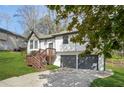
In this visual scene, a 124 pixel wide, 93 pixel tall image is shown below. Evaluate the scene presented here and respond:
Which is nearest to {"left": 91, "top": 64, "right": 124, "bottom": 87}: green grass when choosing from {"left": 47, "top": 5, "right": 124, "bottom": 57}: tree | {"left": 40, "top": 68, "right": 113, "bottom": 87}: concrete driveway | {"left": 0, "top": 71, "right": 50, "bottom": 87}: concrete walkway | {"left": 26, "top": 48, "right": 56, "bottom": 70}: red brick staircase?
{"left": 40, "top": 68, "right": 113, "bottom": 87}: concrete driveway

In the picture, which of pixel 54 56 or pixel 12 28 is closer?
pixel 12 28

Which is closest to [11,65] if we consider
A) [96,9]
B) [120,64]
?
[120,64]

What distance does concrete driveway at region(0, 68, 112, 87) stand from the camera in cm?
588

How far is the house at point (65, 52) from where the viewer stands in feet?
21.5

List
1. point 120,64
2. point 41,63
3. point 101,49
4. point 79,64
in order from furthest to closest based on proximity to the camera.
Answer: point 41,63 < point 79,64 < point 120,64 < point 101,49

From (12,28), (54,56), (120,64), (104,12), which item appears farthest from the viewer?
(54,56)

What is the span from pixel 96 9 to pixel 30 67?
423cm

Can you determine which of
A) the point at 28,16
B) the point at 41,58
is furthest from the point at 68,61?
the point at 41,58

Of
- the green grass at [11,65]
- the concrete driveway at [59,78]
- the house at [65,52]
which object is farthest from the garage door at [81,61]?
the green grass at [11,65]

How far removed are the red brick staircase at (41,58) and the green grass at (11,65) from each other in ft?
1.23

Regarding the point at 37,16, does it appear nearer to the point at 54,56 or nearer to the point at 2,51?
the point at 2,51

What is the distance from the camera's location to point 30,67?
25.7ft

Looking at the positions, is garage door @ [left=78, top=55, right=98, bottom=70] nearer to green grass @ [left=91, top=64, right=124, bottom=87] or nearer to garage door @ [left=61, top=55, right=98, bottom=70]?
garage door @ [left=61, top=55, right=98, bottom=70]

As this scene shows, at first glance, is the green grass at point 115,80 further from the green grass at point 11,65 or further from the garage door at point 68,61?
the green grass at point 11,65
